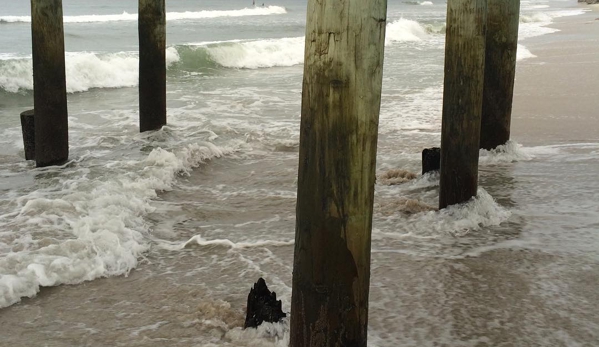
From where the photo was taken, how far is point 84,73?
17.0m

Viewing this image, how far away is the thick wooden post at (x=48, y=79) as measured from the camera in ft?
23.4

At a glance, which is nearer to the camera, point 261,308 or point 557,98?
point 261,308

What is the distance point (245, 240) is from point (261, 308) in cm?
160

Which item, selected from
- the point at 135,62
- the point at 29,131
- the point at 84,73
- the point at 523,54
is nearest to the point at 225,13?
the point at 135,62

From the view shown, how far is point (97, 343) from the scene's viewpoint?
382cm

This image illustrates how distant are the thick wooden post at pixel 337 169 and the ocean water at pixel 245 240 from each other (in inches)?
34.9

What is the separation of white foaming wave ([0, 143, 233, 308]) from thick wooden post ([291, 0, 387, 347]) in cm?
234

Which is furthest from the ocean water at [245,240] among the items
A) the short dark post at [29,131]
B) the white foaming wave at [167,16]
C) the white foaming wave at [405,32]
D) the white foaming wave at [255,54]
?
the white foaming wave at [167,16]

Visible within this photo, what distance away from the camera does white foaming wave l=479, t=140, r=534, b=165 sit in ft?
24.5

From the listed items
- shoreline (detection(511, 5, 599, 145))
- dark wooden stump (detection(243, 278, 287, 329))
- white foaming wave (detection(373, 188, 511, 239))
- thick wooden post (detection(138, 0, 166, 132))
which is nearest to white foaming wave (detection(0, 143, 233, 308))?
dark wooden stump (detection(243, 278, 287, 329))

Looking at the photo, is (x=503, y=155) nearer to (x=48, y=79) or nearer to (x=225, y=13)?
(x=48, y=79)

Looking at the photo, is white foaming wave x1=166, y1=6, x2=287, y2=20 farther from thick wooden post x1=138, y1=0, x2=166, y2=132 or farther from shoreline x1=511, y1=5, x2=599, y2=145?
thick wooden post x1=138, y1=0, x2=166, y2=132

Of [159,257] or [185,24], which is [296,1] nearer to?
[185,24]

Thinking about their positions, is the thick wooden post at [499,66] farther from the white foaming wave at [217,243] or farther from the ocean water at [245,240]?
the white foaming wave at [217,243]
